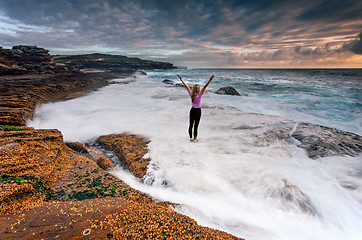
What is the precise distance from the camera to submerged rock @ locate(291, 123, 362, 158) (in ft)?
17.4

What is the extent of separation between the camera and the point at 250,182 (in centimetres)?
393

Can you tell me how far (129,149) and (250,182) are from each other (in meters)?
3.46

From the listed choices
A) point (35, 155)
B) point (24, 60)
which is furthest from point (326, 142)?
point (24, 60)

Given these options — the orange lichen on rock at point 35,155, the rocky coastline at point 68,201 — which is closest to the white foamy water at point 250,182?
the rocky coastline at point 68,201

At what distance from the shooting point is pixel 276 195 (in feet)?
11.4

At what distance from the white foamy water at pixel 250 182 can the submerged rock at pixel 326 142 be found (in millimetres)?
334

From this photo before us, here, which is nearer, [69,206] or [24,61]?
[69,206]

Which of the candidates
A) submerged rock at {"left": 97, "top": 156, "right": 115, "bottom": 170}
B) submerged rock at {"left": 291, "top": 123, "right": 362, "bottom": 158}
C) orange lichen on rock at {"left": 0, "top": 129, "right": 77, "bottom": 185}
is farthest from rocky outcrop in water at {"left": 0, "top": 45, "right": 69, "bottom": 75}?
submerged rock at {"left": 291, "top": 123, "right": 362, "bottom": 158}

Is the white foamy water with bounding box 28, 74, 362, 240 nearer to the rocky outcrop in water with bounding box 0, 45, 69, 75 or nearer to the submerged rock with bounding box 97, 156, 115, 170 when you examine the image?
the submerged rock with bounding box 97, 156, 115, 170

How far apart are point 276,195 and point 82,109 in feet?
35.2

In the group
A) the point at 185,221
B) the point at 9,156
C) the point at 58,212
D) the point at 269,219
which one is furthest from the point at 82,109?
the point at 269,219

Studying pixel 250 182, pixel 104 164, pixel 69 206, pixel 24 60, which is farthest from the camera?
pixel 24 60

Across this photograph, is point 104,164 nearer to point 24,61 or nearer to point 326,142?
point 326,142

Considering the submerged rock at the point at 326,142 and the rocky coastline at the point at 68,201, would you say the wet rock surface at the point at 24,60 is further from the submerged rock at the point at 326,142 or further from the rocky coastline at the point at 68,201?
the submerged rock at the point at 326,142
